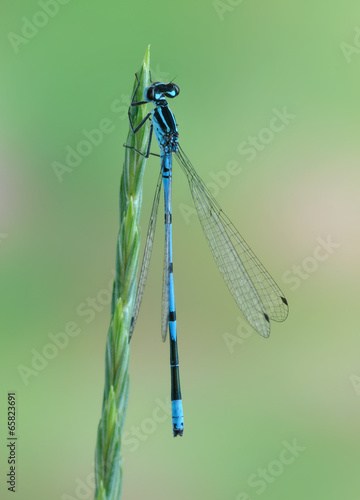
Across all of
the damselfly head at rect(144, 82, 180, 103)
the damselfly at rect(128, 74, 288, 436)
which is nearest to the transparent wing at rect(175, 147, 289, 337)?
the damselfly at rect(128, 74, 288, 436)

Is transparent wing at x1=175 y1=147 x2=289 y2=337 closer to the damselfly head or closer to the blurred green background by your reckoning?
the damselfly head

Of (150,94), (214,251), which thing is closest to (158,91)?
(150,94)

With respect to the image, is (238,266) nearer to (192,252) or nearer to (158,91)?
(158,91)

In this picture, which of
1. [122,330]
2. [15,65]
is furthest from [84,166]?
[122,330]

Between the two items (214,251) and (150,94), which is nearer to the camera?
(150,94)

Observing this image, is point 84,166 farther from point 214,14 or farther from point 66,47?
point 214,14

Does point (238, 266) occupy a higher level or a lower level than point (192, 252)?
lower
